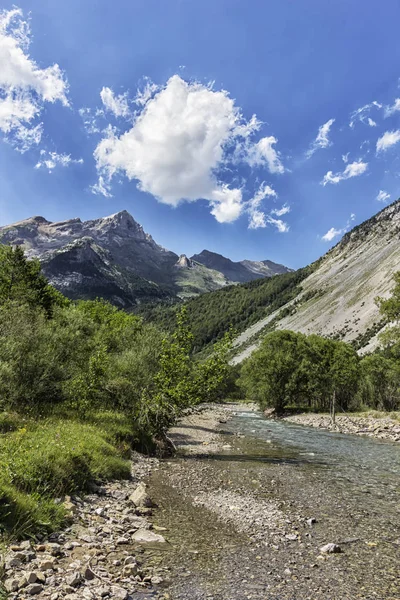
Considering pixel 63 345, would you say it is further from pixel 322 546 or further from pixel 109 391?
pixel 322 546

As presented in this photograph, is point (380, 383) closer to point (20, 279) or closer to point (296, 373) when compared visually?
point (296, 373)

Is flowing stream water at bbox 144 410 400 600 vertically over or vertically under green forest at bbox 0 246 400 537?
under

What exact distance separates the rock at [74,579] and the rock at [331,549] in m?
6.72

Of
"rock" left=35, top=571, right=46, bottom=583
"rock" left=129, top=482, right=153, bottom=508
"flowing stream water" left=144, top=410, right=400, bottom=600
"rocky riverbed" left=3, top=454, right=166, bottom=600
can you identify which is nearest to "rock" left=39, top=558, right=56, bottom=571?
"rocky riverbed" left=3, top=454, right=166, bottom=600

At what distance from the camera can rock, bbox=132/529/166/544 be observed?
406 inches

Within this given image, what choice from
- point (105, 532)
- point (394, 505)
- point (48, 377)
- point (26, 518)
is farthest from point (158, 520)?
point (48, 377)

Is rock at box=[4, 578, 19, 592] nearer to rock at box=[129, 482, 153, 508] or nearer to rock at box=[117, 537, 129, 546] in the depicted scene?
rock at box=[117, 537, 129, 546]

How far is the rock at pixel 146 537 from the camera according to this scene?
1032 cm

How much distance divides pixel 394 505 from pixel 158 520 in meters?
9.93

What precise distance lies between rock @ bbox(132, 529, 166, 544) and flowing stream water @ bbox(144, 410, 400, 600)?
334 millimetres

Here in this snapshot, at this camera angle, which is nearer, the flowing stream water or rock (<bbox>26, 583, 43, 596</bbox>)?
rock (<bbox>26, 583, 43, 596</bbox>)

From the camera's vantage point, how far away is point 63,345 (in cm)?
2756

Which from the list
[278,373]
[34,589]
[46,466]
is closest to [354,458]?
[46,466]

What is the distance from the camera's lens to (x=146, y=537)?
1050cm
